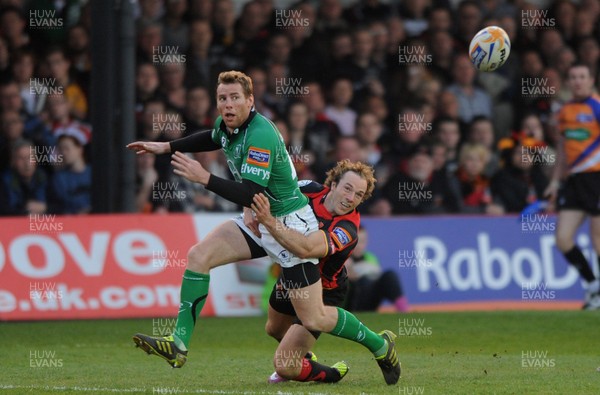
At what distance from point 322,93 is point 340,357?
675cm

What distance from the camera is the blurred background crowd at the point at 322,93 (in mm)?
15164

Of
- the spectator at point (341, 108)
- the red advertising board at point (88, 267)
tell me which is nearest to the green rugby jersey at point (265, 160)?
the red advertising board at point (88, 267)

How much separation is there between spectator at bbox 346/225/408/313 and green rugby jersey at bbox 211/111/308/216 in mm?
5528

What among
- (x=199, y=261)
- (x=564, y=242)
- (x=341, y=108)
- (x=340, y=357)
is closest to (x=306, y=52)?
(x=341, y=108)

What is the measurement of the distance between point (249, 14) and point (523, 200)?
4.62 meters

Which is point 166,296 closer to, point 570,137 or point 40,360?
point 40,360

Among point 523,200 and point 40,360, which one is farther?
point 523,200

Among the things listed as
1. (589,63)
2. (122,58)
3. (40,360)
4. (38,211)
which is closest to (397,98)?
(589,63)

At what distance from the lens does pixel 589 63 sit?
60.5 feet

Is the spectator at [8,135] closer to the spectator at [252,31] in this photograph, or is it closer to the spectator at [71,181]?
the spectator at [71,181]

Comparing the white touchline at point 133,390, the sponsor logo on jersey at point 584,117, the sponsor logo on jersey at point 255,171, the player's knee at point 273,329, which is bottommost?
the white touchline at point 133,390

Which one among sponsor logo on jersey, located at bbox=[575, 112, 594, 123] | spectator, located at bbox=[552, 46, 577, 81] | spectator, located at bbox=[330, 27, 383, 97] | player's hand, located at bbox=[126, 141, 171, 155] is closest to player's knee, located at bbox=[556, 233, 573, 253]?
sponsor logo on jersey, located at bbox=[575, 112, 594, 123]

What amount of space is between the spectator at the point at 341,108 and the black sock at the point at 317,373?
7739 mm

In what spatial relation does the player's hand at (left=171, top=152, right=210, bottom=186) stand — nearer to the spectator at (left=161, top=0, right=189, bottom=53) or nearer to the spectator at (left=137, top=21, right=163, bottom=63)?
the spectator at (left=137, top=21, right=163, bottom=63)
